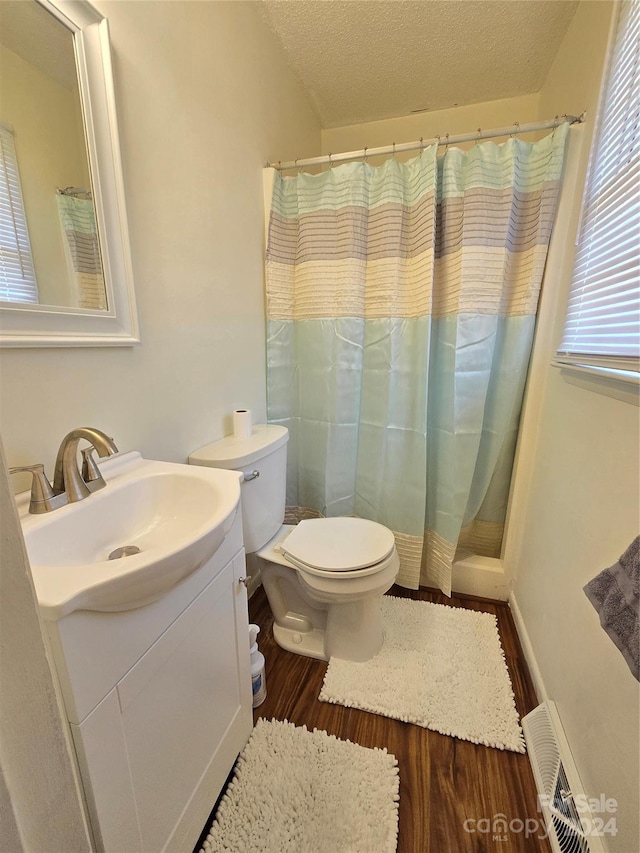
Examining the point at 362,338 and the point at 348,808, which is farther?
the point at 362,338

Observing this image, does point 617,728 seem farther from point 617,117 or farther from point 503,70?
point 503,70

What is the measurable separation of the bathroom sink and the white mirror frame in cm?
32

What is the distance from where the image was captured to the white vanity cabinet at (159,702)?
0.52 m

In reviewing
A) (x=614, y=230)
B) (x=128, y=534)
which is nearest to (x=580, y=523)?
(x=614, y=230)

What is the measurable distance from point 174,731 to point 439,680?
3.14 ft

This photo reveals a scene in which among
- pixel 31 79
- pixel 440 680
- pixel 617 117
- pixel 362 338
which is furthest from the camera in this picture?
pixel 362 338

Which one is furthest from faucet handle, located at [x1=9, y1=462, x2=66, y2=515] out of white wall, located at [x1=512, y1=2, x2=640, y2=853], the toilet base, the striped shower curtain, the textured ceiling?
the textured ceiling

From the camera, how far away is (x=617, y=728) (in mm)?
733

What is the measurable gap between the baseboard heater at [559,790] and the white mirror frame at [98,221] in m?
1.53

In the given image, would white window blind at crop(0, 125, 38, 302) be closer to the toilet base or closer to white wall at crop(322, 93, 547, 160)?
the toilet base

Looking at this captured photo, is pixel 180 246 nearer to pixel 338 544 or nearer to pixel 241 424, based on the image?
pixel 241 424

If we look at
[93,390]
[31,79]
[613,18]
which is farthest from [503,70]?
[93,390]

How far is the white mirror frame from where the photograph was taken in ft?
2.41

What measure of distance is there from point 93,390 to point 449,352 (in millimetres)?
1272
